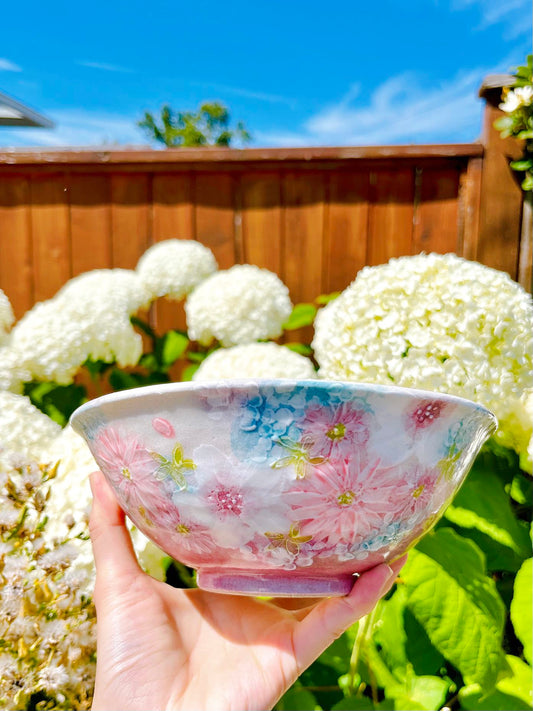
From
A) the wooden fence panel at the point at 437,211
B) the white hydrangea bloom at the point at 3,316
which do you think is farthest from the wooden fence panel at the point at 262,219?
the white hydrangea bloom at the point at 3,316

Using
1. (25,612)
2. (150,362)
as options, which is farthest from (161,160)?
(25,612)

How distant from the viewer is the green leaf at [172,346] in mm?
→ 1466

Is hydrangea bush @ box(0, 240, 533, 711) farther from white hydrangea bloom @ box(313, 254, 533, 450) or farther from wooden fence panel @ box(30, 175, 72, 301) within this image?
wooden fence panel @ box(30, 175, 72, 301)

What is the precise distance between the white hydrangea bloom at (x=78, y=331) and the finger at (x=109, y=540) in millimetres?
458

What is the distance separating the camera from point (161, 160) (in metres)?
1.81

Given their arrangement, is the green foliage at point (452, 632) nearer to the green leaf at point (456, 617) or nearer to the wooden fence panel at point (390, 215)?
the green leaf at point (456, 617)

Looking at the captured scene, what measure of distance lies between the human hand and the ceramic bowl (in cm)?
8

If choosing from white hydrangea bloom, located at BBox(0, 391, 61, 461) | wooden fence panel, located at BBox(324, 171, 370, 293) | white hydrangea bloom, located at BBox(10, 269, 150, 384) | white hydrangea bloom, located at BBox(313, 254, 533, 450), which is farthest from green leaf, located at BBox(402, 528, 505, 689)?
wooden fence panel, located at BBox(324, 171, 370, 293)

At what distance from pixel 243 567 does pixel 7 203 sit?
1.74 metres

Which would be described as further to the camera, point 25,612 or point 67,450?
point 67,450

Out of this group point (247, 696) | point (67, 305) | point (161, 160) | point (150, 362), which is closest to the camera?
point (247, 696)

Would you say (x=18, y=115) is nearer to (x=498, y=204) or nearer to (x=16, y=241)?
(x=16, y=241)

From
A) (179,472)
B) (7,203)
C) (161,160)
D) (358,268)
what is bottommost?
(179,472)

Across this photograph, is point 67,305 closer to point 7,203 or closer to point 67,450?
point 67,450
